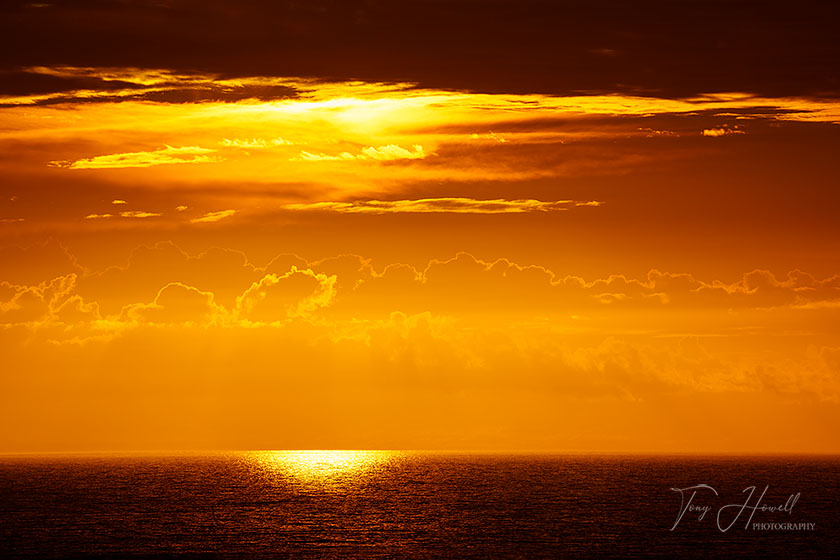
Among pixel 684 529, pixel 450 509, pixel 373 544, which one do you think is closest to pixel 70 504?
pixel 450 509

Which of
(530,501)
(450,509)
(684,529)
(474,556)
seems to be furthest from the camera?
(530,501)

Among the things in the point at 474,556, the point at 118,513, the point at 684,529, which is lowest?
the point at 474,556

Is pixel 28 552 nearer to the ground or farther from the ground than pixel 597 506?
nearer to the ground

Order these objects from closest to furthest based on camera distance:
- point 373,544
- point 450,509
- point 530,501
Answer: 1. point 373,544
2. point 450,509
3. point 530,501

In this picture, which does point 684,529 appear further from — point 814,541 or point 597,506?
point 597,506

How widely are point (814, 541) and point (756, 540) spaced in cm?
741

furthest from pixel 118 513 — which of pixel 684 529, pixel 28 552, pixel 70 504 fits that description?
pixel 684 529

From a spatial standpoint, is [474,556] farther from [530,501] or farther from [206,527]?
[530,501]

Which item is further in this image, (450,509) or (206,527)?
(450,509)

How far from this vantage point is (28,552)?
12075 centimetres
